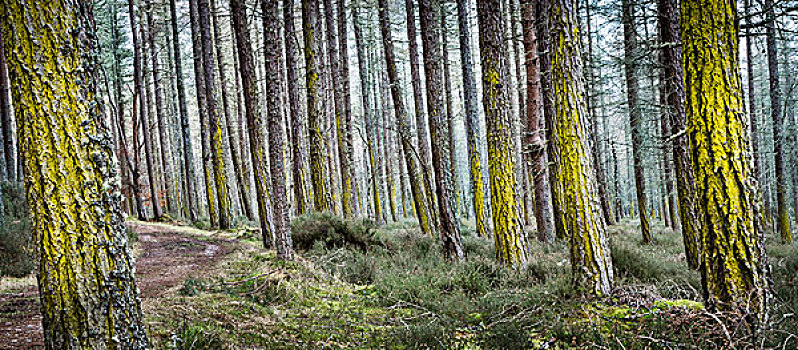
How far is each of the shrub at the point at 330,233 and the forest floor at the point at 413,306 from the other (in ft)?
4.07

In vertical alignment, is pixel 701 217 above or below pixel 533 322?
above

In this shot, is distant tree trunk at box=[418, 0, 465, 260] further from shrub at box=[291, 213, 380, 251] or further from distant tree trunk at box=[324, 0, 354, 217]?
distant tree trunk at box=[324, 0, 354, 217]

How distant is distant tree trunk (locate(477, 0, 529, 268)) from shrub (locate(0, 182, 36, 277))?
22.0ft

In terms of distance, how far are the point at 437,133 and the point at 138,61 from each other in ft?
41.5

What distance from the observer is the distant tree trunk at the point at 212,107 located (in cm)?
1344

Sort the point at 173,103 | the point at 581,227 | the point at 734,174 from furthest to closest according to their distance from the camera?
the point at 173,103
the point at 581,227
the point at 734,174

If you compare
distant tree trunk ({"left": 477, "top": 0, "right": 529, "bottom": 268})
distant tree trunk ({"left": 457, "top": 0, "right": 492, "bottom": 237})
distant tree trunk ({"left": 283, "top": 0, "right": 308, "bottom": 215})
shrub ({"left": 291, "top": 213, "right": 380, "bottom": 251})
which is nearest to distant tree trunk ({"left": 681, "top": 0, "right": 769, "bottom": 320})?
distant tree trunk ({"left": 477, "top": 0, "right": 529, "bottom": 268})

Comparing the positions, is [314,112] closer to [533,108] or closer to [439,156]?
[439,156]

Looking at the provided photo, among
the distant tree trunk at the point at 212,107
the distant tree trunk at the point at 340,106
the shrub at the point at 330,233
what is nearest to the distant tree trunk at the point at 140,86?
the distant tree trunk at the point at 212,107

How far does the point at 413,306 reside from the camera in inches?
268

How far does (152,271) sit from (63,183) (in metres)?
6.10

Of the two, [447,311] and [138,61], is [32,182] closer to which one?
[447,311]

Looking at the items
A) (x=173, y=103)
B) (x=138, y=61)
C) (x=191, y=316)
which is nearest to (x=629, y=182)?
(x=173, y=103)

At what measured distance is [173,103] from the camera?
2833cm
